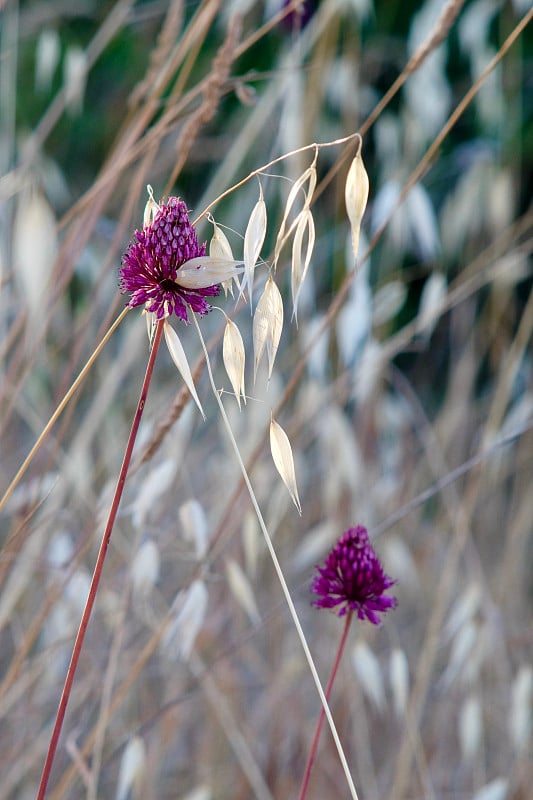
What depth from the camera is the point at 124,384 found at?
131cm

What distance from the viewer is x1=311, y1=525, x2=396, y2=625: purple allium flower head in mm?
386

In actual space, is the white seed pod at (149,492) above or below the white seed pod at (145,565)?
above

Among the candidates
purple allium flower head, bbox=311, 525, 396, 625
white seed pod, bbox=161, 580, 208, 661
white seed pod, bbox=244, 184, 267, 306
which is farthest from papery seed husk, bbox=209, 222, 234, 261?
white seed pod, bbox=161, 580, 208, 661

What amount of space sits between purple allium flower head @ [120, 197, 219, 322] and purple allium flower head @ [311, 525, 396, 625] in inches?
6.1

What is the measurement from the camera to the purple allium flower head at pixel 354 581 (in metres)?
0.39

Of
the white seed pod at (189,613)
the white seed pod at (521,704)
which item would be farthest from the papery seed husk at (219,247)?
the white seed pod at (521,704)

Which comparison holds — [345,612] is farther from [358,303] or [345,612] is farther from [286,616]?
[286,616]

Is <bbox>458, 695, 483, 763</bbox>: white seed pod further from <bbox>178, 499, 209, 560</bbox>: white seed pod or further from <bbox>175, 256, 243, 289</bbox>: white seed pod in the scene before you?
<bbox>175, 256, 243, 289</bbox>: white seed pod

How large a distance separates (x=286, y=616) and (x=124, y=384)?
55cm

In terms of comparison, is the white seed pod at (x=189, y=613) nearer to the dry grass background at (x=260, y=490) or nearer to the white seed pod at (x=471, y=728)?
the dry grass background at (x=260, y=490)

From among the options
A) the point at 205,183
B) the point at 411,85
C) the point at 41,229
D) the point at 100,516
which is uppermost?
the point at 205,183

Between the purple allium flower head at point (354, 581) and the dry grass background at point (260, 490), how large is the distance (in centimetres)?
9

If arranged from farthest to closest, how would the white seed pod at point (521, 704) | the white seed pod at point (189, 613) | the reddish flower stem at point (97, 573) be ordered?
the white seed pod at point (521, 704)
the white seed pod at point (189, 613)
the reddish flower stem at point (97, 573)

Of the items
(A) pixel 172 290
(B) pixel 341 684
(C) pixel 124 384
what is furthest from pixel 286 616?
(A) pixel 172 290
